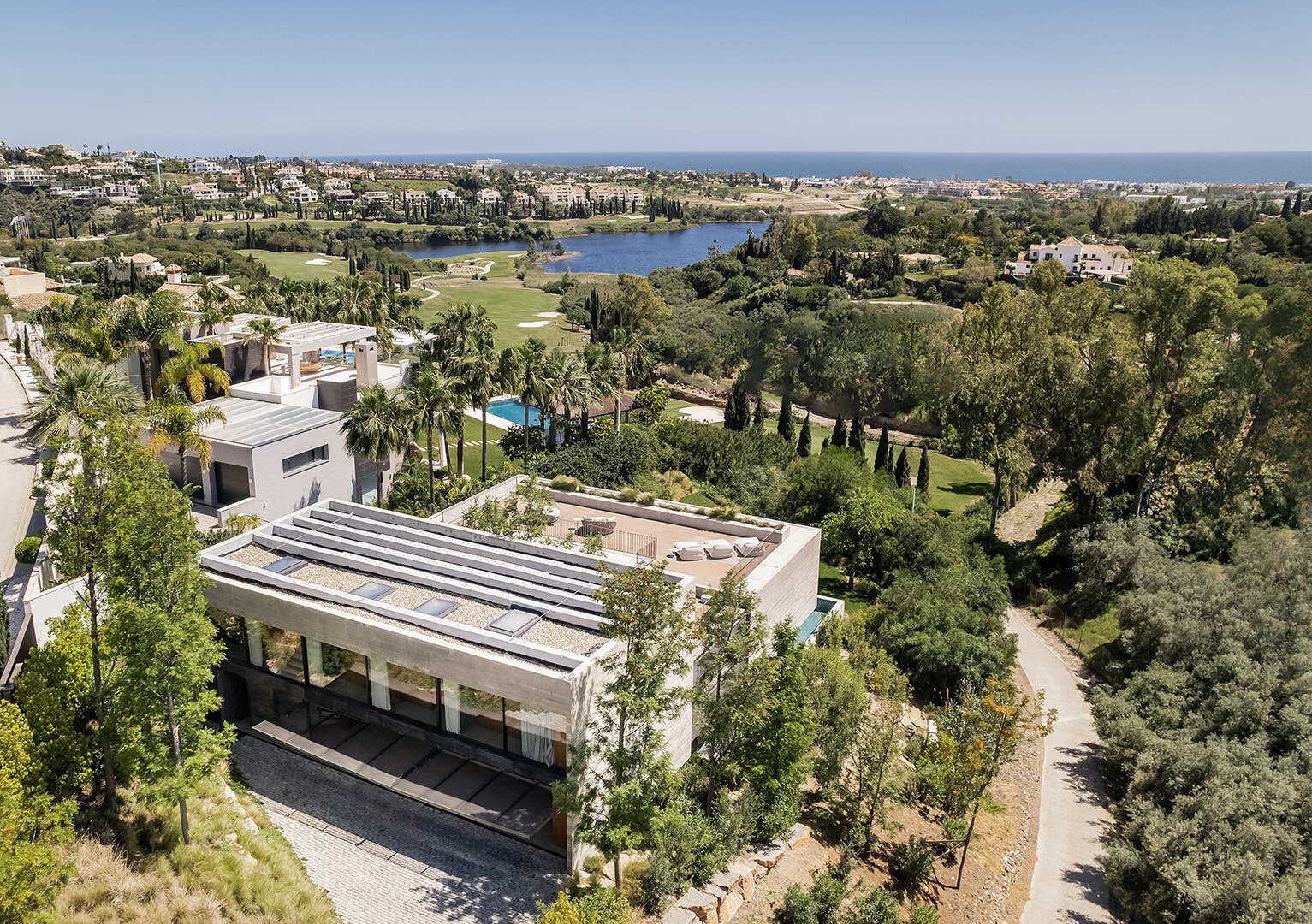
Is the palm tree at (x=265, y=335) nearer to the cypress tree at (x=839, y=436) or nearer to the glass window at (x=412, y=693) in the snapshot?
the glass window at (x=412, y=693)

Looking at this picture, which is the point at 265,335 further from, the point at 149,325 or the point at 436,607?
the point at 436,607

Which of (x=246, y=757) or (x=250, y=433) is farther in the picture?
(x=250, y=433)

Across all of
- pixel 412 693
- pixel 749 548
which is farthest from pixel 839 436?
pixel 412 693

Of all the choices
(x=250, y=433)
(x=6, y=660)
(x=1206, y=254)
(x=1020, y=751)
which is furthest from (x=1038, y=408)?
(x=1206, y=254)

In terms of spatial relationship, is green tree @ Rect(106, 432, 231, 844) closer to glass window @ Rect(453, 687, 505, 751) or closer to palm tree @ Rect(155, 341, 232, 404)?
glass window @ Rect(453, 687, 505, 751)

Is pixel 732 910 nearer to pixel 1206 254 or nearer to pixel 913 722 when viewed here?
pixel 913 722
